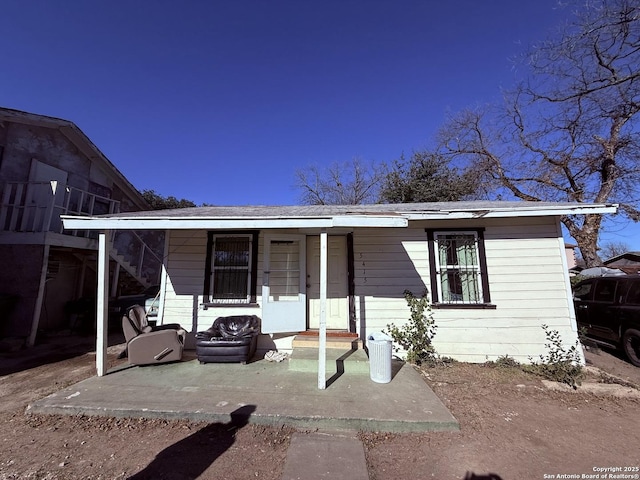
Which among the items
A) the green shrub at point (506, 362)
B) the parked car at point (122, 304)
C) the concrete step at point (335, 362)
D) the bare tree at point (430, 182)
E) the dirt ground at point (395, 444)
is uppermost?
the bare tree at point (430, 182)

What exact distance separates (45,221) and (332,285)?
8248 mm

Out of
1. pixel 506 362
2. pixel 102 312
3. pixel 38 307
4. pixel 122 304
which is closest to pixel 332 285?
pixel 506 362

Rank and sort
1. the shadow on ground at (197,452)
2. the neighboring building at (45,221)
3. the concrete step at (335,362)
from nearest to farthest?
the shadow on ground at (197,452) → the concrete step at (335,362) → the neighboring building at (45,221)

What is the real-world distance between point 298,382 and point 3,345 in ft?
24.5

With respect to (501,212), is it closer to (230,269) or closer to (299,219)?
(299,219)

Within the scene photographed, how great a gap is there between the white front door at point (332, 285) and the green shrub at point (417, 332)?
1074mm

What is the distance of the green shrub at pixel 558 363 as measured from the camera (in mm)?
4730

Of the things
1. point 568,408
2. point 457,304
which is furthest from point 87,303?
point 568,408

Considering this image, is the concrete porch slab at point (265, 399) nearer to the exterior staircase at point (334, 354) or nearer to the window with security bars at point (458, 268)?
the exterior staircase at point (334, 354)

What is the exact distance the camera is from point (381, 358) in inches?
176

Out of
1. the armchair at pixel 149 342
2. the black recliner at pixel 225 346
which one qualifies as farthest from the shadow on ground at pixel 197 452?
the armchair at pixel 149 342

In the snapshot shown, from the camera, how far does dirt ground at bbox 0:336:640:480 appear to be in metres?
2.73

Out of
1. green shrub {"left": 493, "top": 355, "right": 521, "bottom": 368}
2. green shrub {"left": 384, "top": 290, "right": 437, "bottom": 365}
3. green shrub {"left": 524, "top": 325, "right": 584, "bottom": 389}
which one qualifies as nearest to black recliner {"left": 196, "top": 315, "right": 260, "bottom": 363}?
green shrub {"left": 384, "top": 290, "right": 437, "bottom": 365}

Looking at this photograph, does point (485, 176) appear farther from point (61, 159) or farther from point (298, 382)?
point (61, 159)
